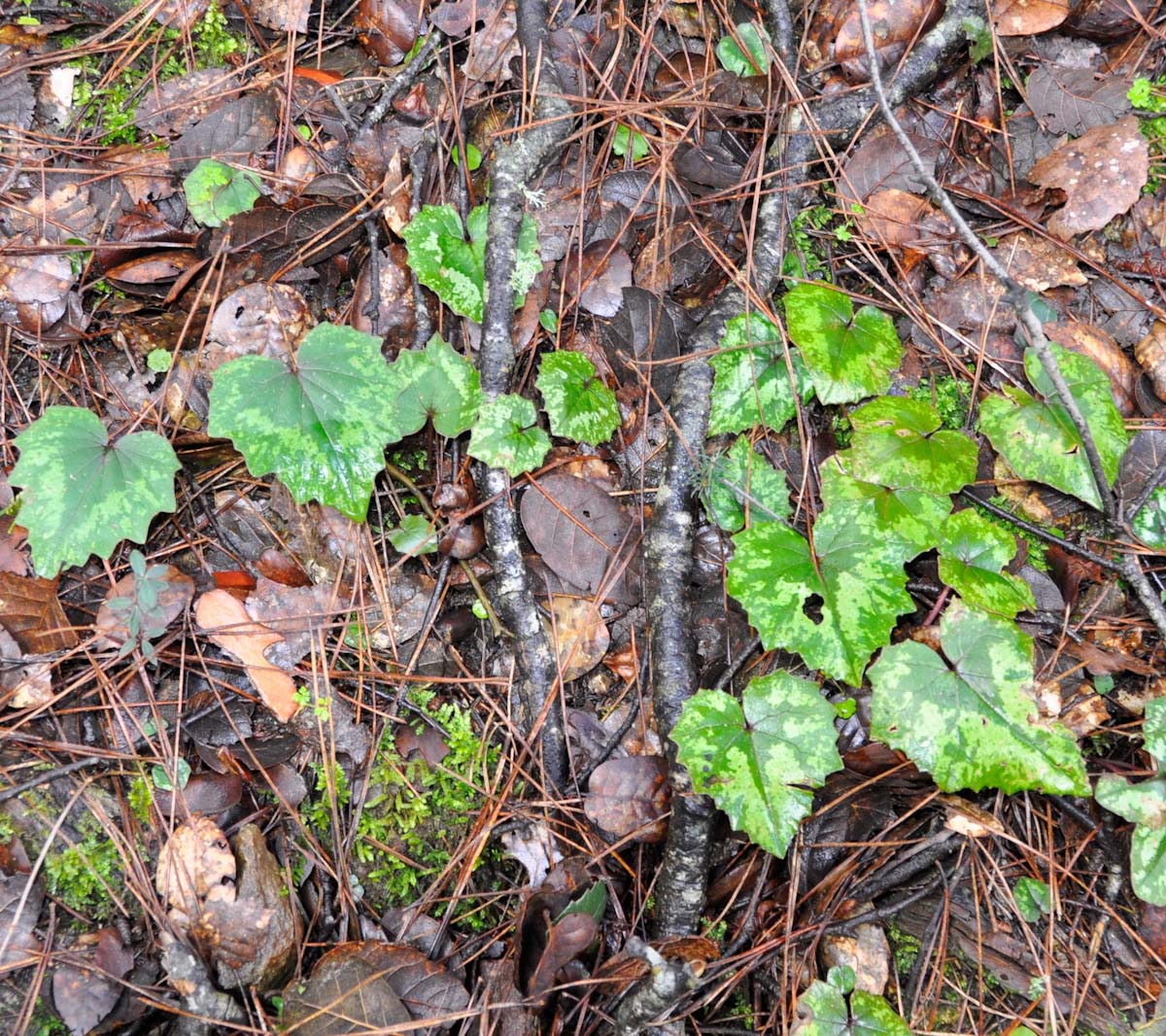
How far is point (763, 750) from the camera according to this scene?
2004mm

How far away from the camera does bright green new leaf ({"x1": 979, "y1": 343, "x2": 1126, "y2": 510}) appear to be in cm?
218

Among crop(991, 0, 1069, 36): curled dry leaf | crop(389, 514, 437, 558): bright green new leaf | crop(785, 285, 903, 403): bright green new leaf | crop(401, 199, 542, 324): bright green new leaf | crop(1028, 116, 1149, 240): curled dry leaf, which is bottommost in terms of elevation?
crop(389, 514, 437, 558): bright green new leaf

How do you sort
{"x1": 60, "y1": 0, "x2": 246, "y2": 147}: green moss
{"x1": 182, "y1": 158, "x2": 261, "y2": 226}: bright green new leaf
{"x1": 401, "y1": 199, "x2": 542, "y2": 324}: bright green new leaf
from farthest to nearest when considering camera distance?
1. {"x1": 60, "y1": 0, "x2": 246, "y2": 147}: green moss
2. {"x1": 182, "y1": 158, "x2": 261, "y2": 226}: bright green new leaf
3. {"x1": 401, "y1": 199, "x2": 542, "y2": 324}: bright green new leaf

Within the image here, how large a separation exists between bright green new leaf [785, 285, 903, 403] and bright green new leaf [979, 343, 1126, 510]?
33 centimetres

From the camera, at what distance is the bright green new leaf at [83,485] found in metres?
2.17

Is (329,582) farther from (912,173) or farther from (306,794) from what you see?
(912,173)

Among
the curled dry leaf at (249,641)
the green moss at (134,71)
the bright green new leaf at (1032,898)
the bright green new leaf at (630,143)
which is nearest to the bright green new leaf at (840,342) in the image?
the bright green new leaf at (630,143)

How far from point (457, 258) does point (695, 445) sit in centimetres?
95

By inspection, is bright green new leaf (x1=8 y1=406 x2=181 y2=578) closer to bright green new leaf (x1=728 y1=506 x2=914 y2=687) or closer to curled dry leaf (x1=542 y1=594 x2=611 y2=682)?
curled dry leaf (x1=542 y1=594 x2=611 y2=682)

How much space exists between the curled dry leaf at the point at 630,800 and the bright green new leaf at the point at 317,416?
1.03 metres

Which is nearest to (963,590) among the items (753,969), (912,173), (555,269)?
(753,969)

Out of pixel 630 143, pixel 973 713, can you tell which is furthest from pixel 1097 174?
pixel 973 713

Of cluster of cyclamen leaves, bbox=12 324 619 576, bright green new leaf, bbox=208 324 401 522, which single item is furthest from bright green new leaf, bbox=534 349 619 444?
bright green new leaf, bbox=208 324 401 522

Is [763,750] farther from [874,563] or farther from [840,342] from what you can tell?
[840,342]
